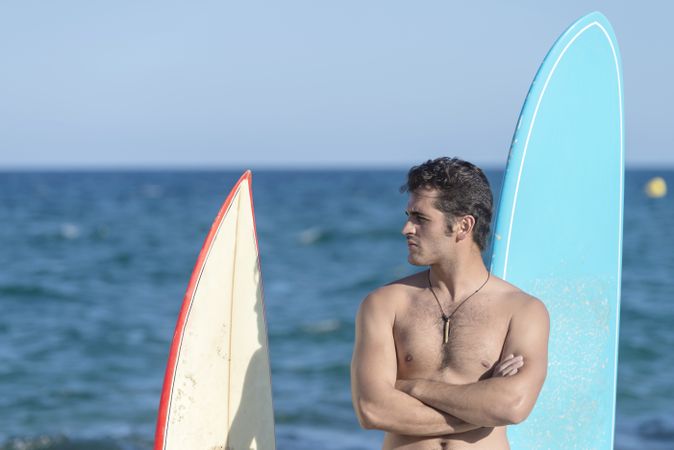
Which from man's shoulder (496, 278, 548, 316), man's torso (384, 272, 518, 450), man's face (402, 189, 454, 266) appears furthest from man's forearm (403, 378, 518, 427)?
man's face (402, 189, 454, 266)

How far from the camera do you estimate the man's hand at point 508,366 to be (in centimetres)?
292

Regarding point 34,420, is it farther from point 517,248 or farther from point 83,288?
point 83,288

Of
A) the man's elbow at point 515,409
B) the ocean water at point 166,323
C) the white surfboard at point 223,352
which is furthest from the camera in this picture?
the ocean water at point 166,323

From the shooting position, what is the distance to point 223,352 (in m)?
3.50

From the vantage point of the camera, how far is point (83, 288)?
1642 cm

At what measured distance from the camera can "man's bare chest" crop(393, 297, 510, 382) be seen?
3.03 meters

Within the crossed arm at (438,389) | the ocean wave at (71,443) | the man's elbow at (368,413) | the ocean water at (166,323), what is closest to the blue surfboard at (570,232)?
the crossed arm at (438,389)

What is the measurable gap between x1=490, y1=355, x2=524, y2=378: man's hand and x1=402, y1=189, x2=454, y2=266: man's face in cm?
39

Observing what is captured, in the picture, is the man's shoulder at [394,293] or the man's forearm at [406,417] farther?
the man's shoulder at [394,293]

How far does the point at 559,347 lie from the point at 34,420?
6325 millimetres

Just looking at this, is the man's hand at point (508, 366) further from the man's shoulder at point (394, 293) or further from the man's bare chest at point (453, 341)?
the man's shoulder at point (394, 293)

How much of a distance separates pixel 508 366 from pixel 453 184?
579mm

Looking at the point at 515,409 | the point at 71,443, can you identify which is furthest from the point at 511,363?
the point at 71,443

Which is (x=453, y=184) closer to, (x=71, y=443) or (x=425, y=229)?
(x=425, y=229)
